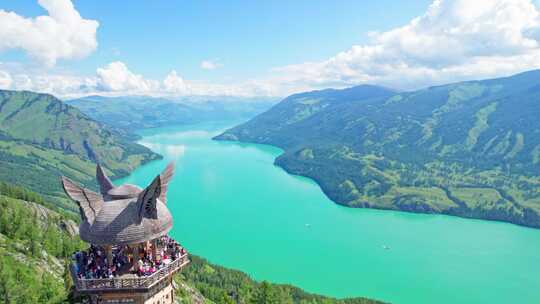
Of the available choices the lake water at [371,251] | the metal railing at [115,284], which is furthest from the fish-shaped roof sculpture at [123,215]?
the lake water at [371,251]

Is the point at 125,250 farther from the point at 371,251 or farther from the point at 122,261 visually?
the point at 371,251

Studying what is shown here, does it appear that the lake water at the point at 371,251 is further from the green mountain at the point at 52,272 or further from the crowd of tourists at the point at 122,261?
the crowd of tourists at the point at 122,261

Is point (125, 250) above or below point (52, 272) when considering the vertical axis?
above

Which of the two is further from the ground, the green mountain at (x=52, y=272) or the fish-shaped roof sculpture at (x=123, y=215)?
the fish-shaped roof sculpture at (x=123, y=215)

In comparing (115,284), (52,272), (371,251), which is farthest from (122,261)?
(371,251)

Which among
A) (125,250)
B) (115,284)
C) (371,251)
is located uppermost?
(125,250)

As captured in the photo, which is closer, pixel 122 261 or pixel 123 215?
pixel 123 215

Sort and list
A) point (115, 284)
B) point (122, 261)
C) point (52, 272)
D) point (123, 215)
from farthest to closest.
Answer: point (52, 272)
point (122, 261)
point (123, 215)
point (115, 284)
